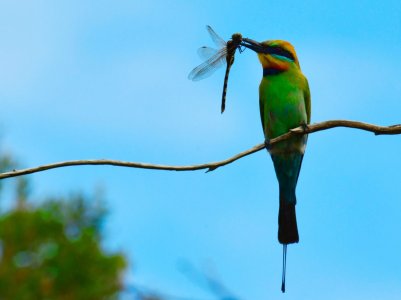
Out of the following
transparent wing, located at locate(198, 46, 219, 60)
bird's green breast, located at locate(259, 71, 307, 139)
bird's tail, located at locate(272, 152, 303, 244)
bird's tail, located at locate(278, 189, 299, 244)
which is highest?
transparent wing, located at locate(198, 46, 219, 60)

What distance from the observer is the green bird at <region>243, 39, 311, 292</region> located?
4.70 m

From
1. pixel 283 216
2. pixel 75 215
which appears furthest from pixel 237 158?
pixel 75 215

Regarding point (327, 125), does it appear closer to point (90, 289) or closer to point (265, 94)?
point (265, 94)

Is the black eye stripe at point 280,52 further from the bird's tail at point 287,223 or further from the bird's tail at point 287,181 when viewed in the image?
the bird's tail at point 287,223

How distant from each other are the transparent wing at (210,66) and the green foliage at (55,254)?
1293 cm

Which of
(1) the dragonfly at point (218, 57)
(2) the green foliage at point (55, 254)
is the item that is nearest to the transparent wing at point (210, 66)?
(1) the dragonfly at point (218, 57)

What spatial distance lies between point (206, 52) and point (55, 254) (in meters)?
15.1

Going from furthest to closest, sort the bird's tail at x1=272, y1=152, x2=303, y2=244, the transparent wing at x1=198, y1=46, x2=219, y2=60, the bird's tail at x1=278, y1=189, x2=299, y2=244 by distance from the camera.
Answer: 1. the transparent wing at x1=198, y1=46, x2=219, y2=60
2. the bird's tail at x1=272, y1=152, x2=303, y2=244
3. the bird's tail at x1=278, y1=189, x2=299, y2=244

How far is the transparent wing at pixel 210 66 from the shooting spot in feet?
16.3

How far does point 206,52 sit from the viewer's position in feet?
16.6

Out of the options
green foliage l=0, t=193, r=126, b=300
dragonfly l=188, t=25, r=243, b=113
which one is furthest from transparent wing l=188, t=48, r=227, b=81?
green foliage l=0, t=193, r=126, b=300

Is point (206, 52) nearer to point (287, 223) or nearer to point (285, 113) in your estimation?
point (285, 113)

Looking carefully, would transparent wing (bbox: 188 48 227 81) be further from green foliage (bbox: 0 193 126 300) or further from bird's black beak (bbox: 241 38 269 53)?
green foliage (bbox: 0 193 126 300)

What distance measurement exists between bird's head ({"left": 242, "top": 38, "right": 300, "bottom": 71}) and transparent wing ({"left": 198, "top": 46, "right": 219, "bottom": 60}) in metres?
0.15
